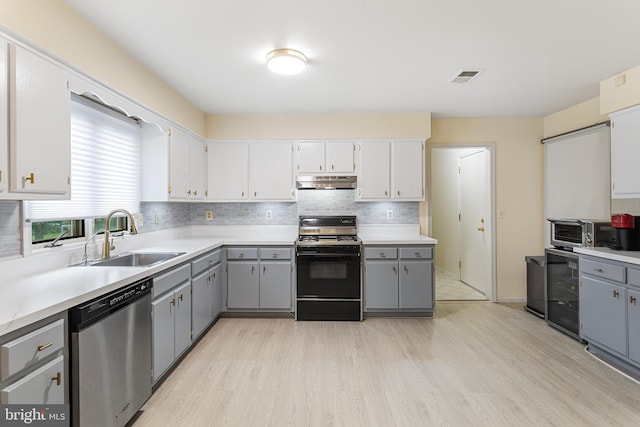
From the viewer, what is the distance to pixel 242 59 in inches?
103

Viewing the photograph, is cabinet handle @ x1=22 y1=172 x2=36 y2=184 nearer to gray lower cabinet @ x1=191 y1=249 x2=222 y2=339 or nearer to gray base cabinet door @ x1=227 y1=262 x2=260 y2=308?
gray lower cabinet @ x1=191 y1=249 x2=222 y2=339

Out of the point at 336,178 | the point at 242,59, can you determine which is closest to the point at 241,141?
the point at 336,178

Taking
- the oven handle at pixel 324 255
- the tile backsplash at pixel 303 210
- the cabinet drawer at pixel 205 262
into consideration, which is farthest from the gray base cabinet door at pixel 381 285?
the cabinet drawer at pixel 205 262

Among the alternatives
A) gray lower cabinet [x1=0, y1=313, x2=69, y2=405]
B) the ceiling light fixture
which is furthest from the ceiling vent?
gray lower cabinet [x1=0, y1=313, x2=69, y2=405]

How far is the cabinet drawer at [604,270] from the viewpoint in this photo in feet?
8.34

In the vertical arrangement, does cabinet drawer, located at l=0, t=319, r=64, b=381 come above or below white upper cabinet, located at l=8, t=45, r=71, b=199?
below

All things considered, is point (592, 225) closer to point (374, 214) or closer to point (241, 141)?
point (374, 214)

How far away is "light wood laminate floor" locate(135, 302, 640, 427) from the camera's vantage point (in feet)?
6.63

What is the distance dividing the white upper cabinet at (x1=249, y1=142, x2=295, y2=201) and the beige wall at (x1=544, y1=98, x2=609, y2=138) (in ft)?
11.3

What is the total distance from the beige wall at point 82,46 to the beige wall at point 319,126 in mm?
1096

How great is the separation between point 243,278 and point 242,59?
7.67 feet

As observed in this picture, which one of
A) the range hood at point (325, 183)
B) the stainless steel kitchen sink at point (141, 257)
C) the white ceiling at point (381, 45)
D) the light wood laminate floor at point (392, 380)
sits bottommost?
the light wood laminate floor at point (392, 380)

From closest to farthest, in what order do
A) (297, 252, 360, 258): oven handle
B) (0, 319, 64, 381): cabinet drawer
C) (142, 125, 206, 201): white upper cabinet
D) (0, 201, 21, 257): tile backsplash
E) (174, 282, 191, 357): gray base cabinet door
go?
(0, 319, 64, 381): cabinet drawer, (0, 201, 21, 257): tile backsplash, (174, 282, 191, 357): gray base cabinet door, (142, 125, 206, 201): white upper cabinet, (297, 252, 360, 258): oven handle

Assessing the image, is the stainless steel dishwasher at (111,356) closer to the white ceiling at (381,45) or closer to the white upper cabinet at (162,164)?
the white upper cabinet at (162,164)
